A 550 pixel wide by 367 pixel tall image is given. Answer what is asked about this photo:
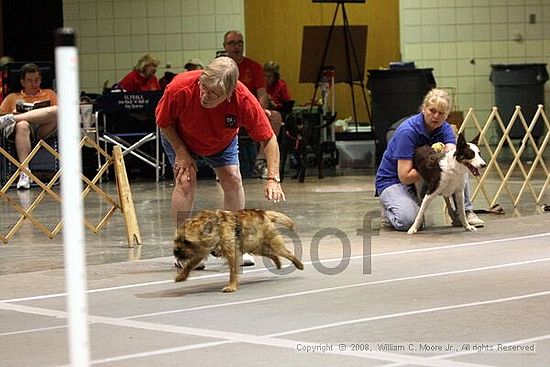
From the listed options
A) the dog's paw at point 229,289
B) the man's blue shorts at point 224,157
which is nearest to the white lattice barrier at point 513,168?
the man's blue shorts at point 224,157

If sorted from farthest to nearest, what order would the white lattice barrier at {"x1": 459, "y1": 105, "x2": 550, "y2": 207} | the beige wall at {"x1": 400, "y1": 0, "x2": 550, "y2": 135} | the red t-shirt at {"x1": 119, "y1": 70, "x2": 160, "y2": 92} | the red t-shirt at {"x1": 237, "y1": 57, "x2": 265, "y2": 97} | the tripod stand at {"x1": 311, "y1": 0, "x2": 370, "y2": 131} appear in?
the beige wall at {"x1": 400, "y1": 0, "x2": 550, "y2": 135} → the tripod stand at {"x1": 311, "y1": 0, "x2": 370, "y2": 131} → the red t-shirt at {"x1": 119, "y1": 70, "x2": 160, "y2": 92} → the red t-shirt at {"x1": 237, "y1": 57, "x2": 265, "y2": 97} → the white lattice barrier at {"x1": 459, "y1": 105, "x2": 550, "y2": 207}

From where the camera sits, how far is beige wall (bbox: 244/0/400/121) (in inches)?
650

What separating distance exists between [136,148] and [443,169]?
20.1ft

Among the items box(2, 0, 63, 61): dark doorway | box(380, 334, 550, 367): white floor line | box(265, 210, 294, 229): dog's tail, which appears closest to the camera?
box(380, 334, 550, 367): white floor line

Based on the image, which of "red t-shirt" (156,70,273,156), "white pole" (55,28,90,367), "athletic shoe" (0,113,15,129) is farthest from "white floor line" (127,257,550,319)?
"athletic shoe" (0,113,15,129)

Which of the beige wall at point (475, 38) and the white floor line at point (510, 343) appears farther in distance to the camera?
the beige wall at point (475, 38)

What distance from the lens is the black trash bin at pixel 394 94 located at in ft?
45.1

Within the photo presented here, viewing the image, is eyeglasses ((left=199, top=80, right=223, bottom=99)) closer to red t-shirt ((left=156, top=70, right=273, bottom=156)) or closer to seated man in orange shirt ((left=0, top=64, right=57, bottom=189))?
red t-shirt ((left=156, top=70, right=273, bottom=156))

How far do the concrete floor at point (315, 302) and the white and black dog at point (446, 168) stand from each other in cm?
26

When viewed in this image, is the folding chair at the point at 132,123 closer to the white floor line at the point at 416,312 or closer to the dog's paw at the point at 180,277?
the dog's paw at the point at 180,277

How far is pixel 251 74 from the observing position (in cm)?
1277

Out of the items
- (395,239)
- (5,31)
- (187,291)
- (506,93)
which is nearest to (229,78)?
(187,291)

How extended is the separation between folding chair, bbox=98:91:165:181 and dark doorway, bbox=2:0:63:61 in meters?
4.01

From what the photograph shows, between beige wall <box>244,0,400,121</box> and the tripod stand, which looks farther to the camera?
beige wall <box>244,0,400,121</box>
